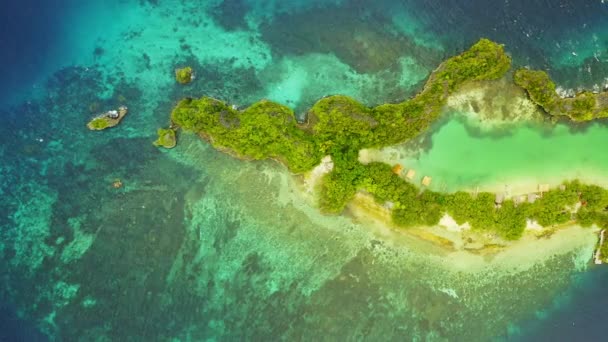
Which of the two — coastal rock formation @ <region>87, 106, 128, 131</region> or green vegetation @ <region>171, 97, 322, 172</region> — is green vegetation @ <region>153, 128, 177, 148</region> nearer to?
green vegetation @ <region>171, 97, 322, 172</region>

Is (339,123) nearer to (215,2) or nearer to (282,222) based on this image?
(282,222)

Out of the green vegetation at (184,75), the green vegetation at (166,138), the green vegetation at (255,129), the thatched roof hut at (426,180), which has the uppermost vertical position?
the green vegetation at (184,75)

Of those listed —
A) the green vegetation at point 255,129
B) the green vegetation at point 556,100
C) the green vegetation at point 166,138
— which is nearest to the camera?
the green vegetation at point 255,129

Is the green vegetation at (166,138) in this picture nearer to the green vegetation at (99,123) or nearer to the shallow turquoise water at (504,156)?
the green vegetation at (99,123)

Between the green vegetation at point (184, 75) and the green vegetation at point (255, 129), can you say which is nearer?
the green vegetation at point (255, 129)

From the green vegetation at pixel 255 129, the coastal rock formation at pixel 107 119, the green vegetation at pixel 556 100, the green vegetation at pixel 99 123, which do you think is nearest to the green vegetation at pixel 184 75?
the green vegetation at pixel 255 129

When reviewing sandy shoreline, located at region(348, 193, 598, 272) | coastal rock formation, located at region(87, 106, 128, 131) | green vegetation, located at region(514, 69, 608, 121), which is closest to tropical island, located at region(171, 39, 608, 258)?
green vegetation, located at region(514, 69, 608, 121)

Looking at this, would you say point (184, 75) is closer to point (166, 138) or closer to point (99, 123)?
point (166, 138)
